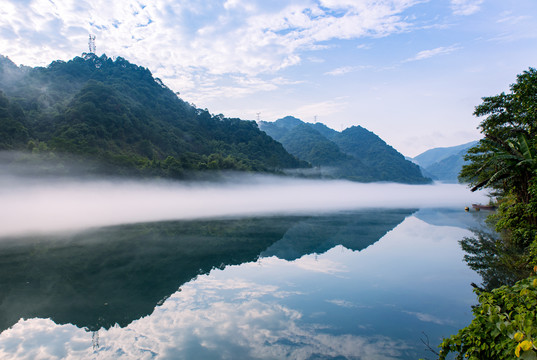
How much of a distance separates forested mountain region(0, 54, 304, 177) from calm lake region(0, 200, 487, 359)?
45.7 metres

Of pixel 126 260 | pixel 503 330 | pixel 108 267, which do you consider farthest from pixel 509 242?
pixel 108 267

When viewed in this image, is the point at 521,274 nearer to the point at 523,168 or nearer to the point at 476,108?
the point at 523,168

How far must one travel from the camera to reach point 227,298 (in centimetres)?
1073

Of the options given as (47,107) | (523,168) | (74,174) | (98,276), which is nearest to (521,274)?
(523,168)

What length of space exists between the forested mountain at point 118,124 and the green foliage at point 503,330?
6321 cm

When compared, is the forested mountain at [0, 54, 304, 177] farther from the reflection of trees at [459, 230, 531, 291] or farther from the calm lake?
the reflection of trees at [459, 230, 531, 291]

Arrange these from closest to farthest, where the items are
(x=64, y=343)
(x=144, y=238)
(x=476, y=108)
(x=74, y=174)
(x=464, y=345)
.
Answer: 1. (x=464, y=345)
2. (x=64, y=343)
3. (x=476, y=108)
4. (x=144, y=238)
5. (x=74, y=174)

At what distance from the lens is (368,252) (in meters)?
18.5

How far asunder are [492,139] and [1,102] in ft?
232

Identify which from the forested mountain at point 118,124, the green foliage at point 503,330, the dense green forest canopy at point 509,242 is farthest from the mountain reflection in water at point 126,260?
the forested mountain at point 118,124

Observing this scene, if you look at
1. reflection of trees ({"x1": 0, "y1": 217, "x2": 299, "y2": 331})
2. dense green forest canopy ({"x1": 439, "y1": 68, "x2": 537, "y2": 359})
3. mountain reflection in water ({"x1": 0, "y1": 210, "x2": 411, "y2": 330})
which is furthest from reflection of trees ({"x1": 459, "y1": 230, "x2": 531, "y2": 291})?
reflection of trees ({"x1": 0, "y1": 217, "x2": 299, "y2": 331})

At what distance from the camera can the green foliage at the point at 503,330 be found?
128 inches

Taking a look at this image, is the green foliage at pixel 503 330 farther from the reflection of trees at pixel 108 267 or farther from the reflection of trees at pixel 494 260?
the reflection of trees at pixel 108 267

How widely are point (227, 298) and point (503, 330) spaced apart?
332 inches
